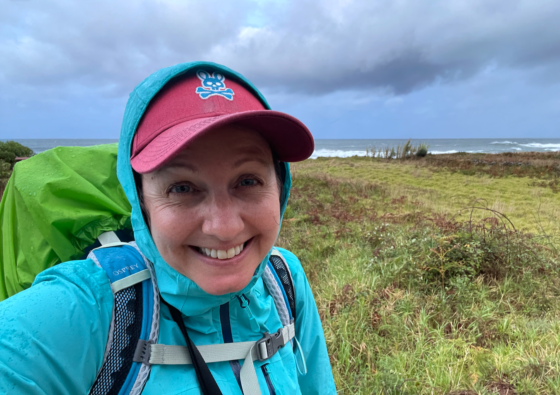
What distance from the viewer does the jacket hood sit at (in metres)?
0.95

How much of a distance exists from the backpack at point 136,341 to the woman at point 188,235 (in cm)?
2

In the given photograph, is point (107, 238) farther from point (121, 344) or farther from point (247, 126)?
point (247, 126)

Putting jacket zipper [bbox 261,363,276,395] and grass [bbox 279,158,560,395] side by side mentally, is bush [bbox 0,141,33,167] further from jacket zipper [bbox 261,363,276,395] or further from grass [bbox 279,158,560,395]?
A: jacket zipper [bbox 261,363,276,395]

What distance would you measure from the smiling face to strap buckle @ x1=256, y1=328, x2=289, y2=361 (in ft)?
0.87

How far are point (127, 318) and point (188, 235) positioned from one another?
28cm

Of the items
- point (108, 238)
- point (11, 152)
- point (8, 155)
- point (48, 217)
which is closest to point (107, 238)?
point (108, 238)

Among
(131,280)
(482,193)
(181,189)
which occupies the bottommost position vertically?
(482,193)

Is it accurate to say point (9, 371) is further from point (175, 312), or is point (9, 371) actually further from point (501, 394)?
point (501, 394)

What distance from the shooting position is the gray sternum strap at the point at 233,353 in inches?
34.8

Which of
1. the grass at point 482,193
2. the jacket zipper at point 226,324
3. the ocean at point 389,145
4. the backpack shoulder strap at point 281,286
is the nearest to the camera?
the jacket zipper at point 226,324

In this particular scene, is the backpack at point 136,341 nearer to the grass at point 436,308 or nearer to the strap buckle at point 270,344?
the strap buckle at point 270,344

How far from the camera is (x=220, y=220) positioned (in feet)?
2.98

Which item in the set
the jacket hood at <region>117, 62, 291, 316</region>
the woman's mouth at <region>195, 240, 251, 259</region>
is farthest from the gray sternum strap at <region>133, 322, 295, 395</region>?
the woman's mouth at <region>195, 240, 251, 259</region>

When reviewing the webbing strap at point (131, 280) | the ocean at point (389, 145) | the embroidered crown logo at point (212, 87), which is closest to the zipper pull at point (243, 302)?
the webbing strap at point (131, 280)
